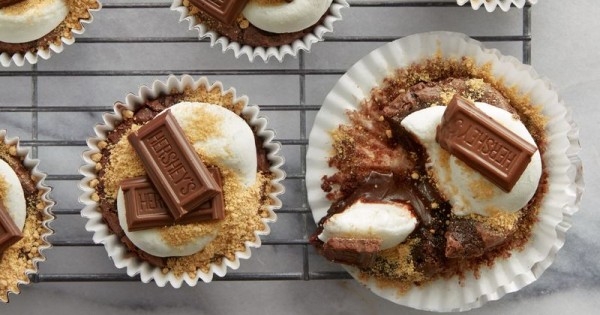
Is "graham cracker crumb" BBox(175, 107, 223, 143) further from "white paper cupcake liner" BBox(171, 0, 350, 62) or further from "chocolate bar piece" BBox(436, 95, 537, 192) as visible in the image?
"chocolate bar piece" BBox(436, 95, 537, 192)

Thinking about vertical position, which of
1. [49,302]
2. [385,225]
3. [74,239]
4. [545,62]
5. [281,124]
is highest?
[545,62]

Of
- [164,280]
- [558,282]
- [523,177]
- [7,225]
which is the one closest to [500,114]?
[523,177]

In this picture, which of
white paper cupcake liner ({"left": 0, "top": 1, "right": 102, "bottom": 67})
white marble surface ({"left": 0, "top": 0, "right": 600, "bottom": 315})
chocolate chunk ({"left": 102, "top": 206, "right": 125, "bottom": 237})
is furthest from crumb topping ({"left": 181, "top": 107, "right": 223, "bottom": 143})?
white paper cupcake liner ({"left": 0, "top": 1, "right": 102, "bottom": 67})

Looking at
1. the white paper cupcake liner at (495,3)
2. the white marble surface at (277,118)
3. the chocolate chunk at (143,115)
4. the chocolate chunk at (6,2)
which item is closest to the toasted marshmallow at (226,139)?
the chocolate chunk at (143,115)

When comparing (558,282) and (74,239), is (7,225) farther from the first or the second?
(558,282)

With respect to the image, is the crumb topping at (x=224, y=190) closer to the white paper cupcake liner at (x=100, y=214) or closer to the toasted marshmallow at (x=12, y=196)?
the white paper cupcake liner at (x=100, y=214)

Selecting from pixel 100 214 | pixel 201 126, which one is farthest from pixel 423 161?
pixel 100 214
